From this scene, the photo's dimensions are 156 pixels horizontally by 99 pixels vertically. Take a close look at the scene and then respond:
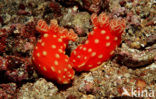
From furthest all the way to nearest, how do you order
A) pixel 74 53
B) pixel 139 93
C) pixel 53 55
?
pixel 74 53
pixel 53 55
pixel 139 93

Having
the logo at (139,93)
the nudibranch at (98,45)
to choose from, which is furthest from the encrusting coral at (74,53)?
the logo at (139,93)

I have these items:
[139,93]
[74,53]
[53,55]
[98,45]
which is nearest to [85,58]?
[74,53]

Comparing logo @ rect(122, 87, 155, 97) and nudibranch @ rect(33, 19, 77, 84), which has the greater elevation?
nudibranch @ rect(33, 19, 77, 84)

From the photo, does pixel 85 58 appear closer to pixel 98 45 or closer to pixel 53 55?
pixel 98 45

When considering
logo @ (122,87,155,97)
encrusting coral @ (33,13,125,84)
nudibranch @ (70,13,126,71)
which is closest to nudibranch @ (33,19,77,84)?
encrusting coral @ (33,13,125,84)

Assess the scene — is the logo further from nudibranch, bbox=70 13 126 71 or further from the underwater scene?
nudibranch, bbox=70 13 126 71

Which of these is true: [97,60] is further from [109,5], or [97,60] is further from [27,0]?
[27,0]

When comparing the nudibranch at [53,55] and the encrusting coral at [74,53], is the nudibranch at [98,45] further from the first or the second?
the nudibranch at [53,55]

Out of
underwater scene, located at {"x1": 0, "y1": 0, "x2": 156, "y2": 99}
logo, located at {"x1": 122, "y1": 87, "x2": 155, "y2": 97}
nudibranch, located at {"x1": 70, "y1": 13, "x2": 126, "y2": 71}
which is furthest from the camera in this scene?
nudibranch, located at {"x1": 70, "y1": 13, "x2": 126, "y2": 71}
